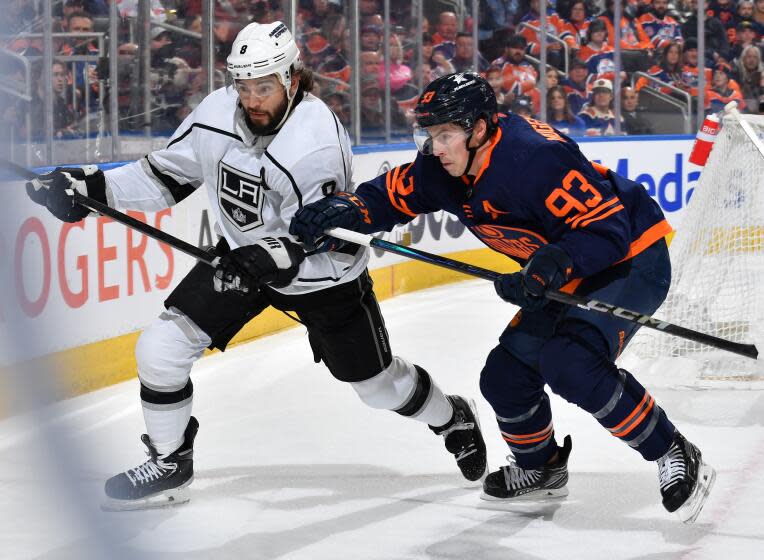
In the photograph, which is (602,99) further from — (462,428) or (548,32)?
(462,428)

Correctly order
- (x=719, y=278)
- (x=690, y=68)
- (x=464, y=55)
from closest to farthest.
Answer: (x=719, y=278)
(x=464, y=55)
(x=690, y=68)

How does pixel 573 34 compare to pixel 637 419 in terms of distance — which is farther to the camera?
pixel 573 34

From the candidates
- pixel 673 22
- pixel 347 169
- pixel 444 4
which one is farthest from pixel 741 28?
pixel 347 169

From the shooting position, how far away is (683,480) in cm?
240

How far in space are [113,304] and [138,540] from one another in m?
3.03

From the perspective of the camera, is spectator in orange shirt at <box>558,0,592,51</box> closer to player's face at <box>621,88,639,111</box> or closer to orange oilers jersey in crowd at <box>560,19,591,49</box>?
orange oilers jersey in crowd at <box>560,19,591,49</box>

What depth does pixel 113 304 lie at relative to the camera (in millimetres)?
3938

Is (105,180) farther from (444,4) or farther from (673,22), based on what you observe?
(673,22)

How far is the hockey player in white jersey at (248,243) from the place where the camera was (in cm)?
249

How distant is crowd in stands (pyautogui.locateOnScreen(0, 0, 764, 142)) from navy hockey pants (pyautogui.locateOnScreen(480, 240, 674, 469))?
2053mm

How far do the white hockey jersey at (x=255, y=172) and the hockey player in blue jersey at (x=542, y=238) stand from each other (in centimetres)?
7

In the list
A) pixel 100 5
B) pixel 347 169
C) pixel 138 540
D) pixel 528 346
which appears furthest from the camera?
pixel 100 5

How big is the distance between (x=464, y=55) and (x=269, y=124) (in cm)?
482

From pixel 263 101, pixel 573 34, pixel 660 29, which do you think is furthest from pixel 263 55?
pixel 660 29
